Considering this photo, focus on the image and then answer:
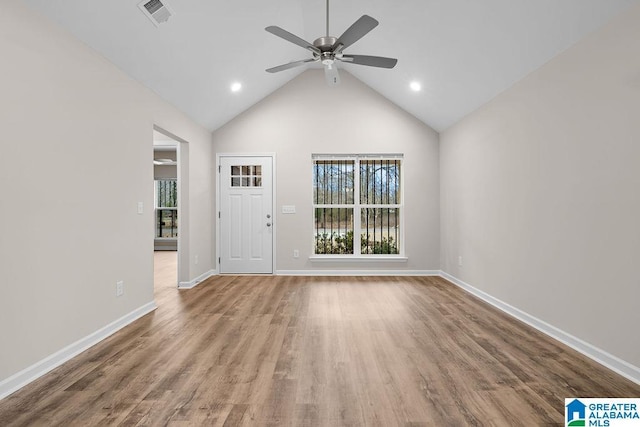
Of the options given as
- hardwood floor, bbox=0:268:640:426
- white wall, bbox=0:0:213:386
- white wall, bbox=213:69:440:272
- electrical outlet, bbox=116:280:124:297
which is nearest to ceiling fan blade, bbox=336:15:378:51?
white wall, bbox=0:0:213:386

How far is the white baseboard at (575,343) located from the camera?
6.76 feet

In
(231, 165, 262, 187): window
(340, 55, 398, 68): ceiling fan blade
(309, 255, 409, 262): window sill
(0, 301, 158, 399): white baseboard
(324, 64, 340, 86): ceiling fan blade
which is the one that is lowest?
(0, 301, 158, 399): white baseboard

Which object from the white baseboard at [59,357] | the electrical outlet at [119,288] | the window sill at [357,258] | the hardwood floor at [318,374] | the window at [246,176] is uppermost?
the window at [246,176]

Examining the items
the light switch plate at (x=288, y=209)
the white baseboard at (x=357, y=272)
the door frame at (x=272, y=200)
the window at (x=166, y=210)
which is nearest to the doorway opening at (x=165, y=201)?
the window at (x=166, y=210)

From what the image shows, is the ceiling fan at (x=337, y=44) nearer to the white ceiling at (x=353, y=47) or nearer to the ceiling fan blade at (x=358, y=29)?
the ceiling fan blade at (x=358, y=29)

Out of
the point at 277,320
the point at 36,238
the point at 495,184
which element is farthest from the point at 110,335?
the point at 495,184

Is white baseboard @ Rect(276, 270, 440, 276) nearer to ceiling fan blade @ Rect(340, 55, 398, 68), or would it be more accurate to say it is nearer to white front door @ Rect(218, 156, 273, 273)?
white front door @ Rect(218, 156, 273, 273)

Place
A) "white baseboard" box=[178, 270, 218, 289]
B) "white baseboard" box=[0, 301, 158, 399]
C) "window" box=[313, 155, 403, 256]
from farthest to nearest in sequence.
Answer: "window" box=[313, 155, 403, 256]
"white baseboard" box=[178, 270, 218, 289]
"white baseboard" box=[0, 301, 158, 399]

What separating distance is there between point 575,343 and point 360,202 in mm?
3594

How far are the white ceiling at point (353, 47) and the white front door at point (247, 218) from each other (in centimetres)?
98

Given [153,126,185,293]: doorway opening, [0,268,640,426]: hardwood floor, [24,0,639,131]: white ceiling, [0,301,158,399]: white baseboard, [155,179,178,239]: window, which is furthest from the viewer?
[155,179,178,239]: window

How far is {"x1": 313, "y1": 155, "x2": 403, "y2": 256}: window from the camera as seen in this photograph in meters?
5.62

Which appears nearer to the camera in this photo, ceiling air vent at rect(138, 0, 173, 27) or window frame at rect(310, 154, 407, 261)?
ceiling air vent at rect(138, 0, 173, 27)

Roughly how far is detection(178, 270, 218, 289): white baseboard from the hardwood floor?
1.15m
